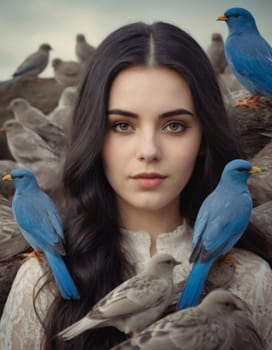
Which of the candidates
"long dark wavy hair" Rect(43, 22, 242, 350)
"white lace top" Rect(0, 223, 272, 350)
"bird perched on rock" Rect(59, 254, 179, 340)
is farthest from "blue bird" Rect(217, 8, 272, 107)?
"bird perched on rock" Rect(59, 254, 179, 340)

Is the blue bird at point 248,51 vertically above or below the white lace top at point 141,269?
above

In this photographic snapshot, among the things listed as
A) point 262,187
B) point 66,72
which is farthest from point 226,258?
point 66,72

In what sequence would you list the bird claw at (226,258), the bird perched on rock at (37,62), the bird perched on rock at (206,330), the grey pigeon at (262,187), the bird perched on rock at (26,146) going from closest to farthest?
1. the bird perched on rock at (206,330)
2. the bird claw at (226,258)
3. the grey pigeon at (262,187)
4. the bird perched on rock at (26,146)
5. the bird perched on rock at (37,62)

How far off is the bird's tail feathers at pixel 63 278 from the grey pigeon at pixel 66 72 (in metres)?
9.31

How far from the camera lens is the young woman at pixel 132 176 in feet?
10.7

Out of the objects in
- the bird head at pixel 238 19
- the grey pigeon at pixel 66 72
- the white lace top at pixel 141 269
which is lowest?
the white lace top at pixel 141 269

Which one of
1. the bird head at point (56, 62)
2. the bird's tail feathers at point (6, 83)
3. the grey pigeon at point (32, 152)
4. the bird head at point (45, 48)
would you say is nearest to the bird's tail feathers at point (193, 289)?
the grey pigeon at point (32, 152)

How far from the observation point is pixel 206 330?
268cm

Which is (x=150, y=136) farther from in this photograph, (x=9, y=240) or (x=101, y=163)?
(x=9, y=240)

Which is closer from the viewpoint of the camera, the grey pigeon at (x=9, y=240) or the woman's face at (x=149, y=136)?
the woman's face at (x=149, y=136)

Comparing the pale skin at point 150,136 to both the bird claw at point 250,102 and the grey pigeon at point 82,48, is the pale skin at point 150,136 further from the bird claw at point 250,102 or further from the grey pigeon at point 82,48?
the grey pigeon at point 82,48

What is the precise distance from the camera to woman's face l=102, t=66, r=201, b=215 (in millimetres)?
3201

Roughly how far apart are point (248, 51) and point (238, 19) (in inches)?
8.1

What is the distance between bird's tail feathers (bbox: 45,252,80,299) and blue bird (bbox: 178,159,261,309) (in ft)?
1.65
